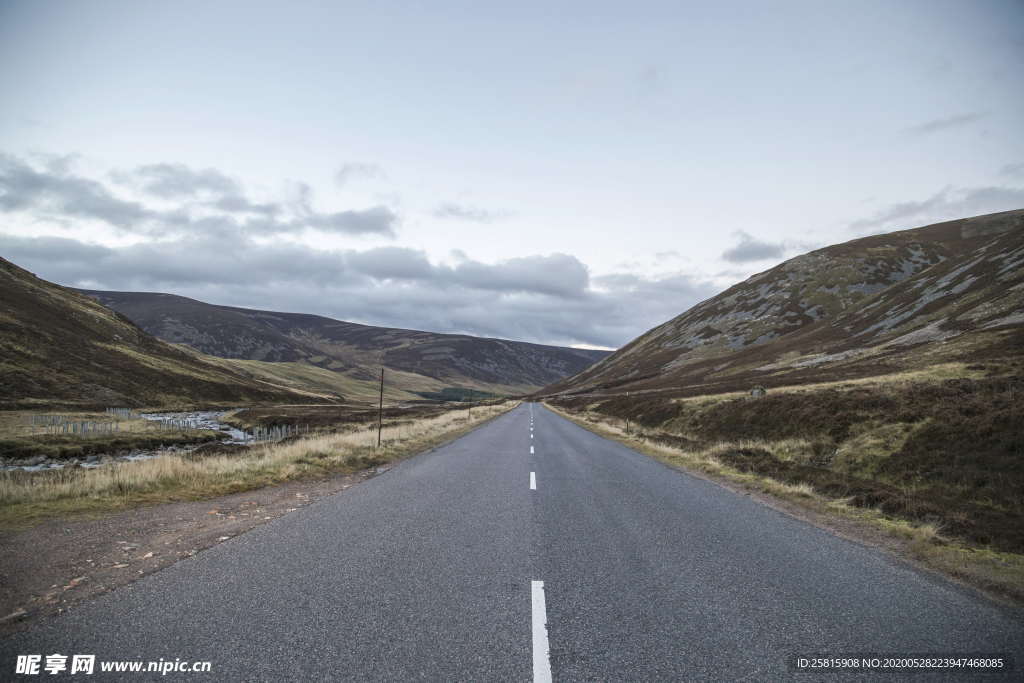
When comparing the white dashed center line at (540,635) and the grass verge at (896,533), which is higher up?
the white dashed center line at (540,635)

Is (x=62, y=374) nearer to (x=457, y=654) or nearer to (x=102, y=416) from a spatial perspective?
(x=102, y=416)

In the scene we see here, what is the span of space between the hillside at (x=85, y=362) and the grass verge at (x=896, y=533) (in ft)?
220

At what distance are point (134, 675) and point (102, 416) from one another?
5685 centimetres

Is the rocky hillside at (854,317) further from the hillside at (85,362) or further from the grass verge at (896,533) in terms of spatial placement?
the hillside at (85,362)

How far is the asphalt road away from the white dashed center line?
0.02 m

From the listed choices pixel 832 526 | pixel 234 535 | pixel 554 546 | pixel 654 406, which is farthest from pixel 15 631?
pixel 654 406

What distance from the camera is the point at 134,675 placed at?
3.81 m

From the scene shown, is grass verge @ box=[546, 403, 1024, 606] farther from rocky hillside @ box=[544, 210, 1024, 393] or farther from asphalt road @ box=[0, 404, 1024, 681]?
rocky hillside @ box=[544, 210, 1024, 393]

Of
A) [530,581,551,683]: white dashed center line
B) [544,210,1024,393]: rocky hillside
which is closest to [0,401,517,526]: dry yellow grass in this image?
[530,581,551,683]: white dashed center line

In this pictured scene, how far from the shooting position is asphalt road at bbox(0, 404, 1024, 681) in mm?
4086

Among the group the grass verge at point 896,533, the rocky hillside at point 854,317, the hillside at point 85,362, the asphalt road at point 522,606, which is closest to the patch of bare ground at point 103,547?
the asphalt road at point 522,606

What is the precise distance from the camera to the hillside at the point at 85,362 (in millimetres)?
60156

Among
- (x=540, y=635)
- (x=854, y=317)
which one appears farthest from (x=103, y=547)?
(x=854, y=317)

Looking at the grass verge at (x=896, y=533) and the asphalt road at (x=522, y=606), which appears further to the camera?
the grass verge at (x=896, y=533)
